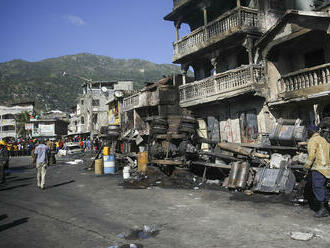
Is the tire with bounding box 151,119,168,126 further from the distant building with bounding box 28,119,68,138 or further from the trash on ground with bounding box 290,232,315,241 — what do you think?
the distant building with bounding box 28,119,68,138

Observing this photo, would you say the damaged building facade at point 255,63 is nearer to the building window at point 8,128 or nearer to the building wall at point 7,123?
the building wall at point 7,123

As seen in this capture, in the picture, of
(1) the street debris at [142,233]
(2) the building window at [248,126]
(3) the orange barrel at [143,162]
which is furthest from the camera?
(2) the building window at [248,126]

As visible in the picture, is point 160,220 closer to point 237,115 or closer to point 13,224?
point 13,224

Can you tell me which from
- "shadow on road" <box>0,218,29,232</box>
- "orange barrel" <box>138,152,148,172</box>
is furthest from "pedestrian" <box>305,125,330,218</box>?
"orange barrel" <box>138,152,148,172</box>

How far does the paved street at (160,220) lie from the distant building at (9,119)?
234 ft

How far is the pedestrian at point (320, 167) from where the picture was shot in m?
6.05

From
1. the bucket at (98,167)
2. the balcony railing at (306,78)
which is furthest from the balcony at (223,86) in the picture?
the bucket at (98,167)

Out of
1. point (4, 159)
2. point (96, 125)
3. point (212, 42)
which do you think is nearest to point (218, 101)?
point (212, 42)

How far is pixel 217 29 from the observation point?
17875 millimetres

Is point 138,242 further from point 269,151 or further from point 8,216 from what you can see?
point 269,151

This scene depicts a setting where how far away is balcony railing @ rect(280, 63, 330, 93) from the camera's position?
499 inches

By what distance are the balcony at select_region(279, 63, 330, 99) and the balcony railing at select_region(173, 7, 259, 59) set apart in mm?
4310

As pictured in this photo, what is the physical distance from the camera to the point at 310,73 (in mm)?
Result: 13430

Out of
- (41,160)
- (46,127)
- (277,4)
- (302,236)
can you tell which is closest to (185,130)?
(41,160)
